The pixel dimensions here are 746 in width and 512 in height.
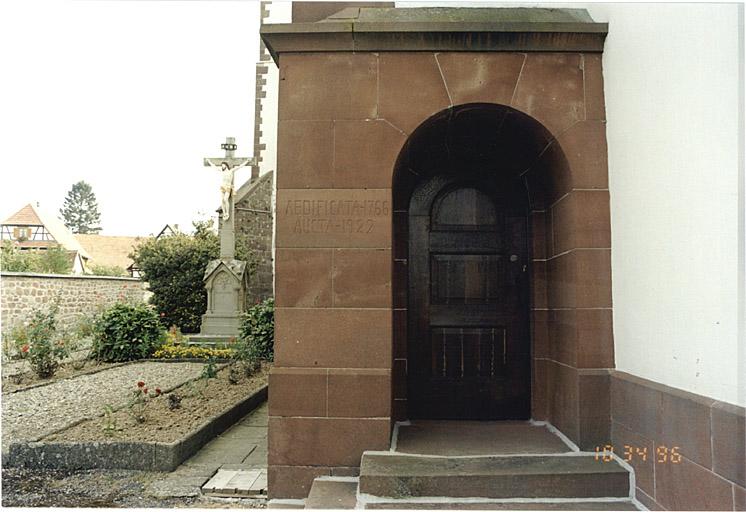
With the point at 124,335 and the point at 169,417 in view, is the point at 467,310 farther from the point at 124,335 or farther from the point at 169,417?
the point at 124,335

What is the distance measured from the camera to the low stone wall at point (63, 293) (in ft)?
48.6

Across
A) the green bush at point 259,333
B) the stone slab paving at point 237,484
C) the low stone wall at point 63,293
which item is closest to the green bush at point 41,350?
the low stone wall at point 63,293

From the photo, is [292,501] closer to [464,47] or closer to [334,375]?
[334,375]

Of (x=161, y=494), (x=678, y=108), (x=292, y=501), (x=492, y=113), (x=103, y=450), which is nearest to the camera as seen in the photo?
(x=678, y=108)

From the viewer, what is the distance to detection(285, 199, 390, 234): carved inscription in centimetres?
401

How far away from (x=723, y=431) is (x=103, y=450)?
5135 millimetres

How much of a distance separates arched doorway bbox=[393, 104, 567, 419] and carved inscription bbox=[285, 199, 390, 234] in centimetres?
85

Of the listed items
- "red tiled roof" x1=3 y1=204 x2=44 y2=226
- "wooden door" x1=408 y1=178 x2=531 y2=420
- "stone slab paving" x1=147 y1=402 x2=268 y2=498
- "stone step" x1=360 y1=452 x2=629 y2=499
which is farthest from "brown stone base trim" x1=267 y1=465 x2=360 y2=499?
"red tiled roof" x1=3 y1=204 x2=44 y2=226

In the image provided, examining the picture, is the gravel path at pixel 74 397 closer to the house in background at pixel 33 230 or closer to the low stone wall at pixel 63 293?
the low stone wall at pixel 63 293

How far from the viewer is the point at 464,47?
408 cm

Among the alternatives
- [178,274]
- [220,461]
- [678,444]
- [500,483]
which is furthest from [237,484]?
[178,274]

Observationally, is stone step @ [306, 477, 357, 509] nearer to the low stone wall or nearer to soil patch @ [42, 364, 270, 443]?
soil patch @ [42, 364, 270, 443]

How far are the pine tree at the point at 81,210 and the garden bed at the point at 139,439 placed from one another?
214ft

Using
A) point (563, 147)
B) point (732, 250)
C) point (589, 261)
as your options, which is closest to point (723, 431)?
point (732, 250)
